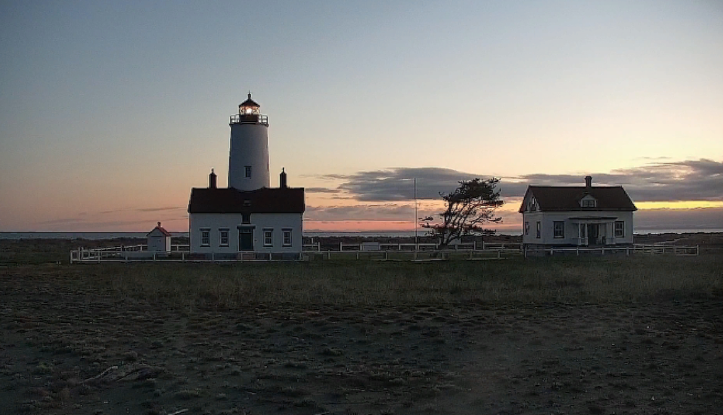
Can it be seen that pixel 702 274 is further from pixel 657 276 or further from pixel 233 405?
pixel 233 405

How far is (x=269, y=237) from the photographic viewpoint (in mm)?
42844

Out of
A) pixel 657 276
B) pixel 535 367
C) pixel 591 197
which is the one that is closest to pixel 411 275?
pixel 657 276

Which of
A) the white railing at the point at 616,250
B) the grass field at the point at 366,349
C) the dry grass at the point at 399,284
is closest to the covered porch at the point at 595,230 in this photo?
the white railing at the point at 616,250

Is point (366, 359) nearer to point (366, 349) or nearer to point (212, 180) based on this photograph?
point (366, 349)

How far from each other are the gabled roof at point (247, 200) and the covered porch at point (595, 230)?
1929 centimetres

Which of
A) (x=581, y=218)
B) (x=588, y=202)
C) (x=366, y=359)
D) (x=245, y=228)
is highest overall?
(x=588, y=202)

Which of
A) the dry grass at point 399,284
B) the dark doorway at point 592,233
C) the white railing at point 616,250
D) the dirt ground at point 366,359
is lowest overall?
the dirt ground at point 366,359

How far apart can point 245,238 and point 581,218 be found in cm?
A: 2319

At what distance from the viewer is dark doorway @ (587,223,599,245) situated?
47.2 m

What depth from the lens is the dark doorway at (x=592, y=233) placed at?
155 feet

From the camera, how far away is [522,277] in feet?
83.9

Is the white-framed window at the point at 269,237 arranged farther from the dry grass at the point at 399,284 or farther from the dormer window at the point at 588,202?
the dormer window at the point at 588,202

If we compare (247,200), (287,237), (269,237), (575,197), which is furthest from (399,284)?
(575,197)

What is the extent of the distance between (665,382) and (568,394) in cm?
176
